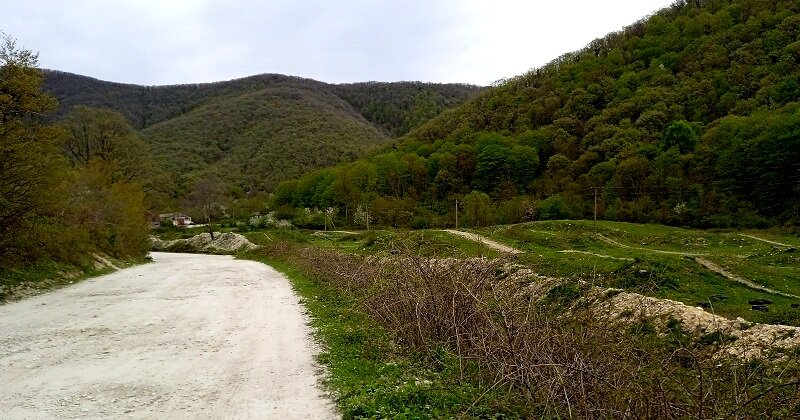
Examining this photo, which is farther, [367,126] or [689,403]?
[367,126]

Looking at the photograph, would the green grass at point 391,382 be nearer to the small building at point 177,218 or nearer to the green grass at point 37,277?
the green grass at point 37,277

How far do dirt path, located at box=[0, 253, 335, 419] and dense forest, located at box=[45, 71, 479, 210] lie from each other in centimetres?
8968

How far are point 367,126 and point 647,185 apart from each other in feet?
376

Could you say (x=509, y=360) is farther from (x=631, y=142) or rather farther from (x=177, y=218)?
(x=177, y=218)

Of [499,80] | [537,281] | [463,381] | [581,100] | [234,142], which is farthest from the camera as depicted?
[234,142]

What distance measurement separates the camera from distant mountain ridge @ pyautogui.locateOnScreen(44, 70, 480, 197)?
124875 millimetres

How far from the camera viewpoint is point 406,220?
70000mm

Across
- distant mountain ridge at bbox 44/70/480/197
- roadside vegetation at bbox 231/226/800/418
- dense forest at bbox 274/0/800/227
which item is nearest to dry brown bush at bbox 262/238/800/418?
roadside vegetation at bbox 231/226/800/418

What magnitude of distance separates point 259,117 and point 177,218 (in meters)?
56.1

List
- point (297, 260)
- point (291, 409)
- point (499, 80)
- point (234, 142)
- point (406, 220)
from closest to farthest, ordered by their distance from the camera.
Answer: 1. point (291, 409)
2. point (297, 260)
3. point (406, 220)
4. point (499, 80)
5. point (234, 142)

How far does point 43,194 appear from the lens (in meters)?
21.4

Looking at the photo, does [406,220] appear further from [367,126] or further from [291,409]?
A: [367,126]

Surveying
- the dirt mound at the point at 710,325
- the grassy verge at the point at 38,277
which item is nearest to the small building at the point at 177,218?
the grassy verge at the point at 38,277

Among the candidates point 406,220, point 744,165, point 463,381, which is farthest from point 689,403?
point 406,220
